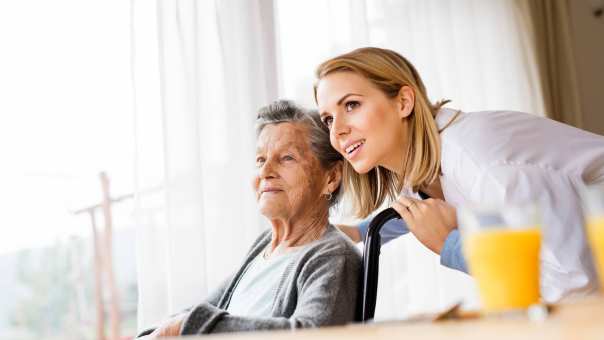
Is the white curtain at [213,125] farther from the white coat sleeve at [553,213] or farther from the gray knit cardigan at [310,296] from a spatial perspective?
the white coat sleeve at [553,213]

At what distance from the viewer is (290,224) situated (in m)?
1.72

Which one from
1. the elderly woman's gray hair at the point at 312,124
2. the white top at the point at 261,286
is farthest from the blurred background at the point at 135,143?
the white top at the point at 261,286

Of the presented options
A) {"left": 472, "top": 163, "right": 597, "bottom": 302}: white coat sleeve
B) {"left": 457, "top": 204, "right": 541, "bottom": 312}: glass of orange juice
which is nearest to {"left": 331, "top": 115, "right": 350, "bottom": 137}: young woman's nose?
{"left": 472, "top": 163, "right": 597, "bottom": 302}: white coat sleeve

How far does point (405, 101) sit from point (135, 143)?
0.85 metres

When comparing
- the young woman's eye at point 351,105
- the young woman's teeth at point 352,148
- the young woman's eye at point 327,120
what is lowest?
the young woman's teeth at point 352,148

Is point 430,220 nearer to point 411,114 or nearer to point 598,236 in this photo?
point 411,114

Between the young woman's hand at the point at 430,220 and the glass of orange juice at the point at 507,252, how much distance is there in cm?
63

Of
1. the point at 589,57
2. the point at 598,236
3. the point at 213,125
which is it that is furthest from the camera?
the point at 589,57

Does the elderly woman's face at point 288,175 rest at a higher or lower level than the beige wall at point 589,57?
lower

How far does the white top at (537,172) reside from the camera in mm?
1276

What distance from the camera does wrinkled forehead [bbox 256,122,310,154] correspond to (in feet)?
5.62

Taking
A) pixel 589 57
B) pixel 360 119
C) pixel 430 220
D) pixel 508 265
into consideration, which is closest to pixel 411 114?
pixel 360 119

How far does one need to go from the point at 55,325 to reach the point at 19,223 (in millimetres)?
600

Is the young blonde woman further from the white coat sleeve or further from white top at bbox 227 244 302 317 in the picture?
white top at bbox 227 244 302 317
